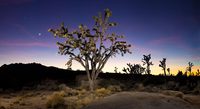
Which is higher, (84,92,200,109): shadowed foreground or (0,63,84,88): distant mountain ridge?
(0,63,84,88): distant mountain ridge

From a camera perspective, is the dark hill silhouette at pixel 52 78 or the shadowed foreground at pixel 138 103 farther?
the dark hill silhouette at pixel 52 78

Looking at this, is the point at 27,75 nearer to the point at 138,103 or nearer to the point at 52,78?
the point at 52,78

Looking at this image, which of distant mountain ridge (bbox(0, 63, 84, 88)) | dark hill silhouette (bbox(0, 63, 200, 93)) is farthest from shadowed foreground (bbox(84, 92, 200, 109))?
distant mountain ridge (bbox(0, 63, 84, 88))

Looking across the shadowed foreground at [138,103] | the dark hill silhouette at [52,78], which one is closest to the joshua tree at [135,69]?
the dark hill silhouette at [52,78]

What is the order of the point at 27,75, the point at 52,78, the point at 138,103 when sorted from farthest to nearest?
1. the point at 27,75
2. the point at 52,78
3. the point at 138,103

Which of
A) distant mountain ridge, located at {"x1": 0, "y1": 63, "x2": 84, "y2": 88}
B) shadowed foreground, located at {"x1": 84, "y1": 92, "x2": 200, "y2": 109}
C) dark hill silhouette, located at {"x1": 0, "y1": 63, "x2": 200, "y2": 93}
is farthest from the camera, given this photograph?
distant mountain ridge, located at {"x1": 0, "y1": 63, "x2": 84, "y2": 88}

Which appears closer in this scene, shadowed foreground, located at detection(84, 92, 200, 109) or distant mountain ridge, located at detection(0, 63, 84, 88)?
shadowed foreground, located at detection(84, 92, 200, 109)

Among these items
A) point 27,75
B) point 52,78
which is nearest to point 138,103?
point 52,78

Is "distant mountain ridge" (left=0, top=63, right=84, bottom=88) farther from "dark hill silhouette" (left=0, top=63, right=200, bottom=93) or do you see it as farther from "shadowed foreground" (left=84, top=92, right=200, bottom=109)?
"shadowed foreground" (left=84, top=92, right=200, bottom=109)

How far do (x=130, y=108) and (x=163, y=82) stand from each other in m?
32.3

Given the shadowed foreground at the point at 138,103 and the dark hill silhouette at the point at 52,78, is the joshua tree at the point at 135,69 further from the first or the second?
the shadowed foreground at the point at 138,103

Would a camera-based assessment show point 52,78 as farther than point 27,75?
No

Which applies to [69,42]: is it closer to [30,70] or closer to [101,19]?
[101,19]

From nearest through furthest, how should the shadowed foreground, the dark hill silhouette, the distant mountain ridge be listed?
the shadowed foreground → the dark hill silhouette → the distant mountain ridge
